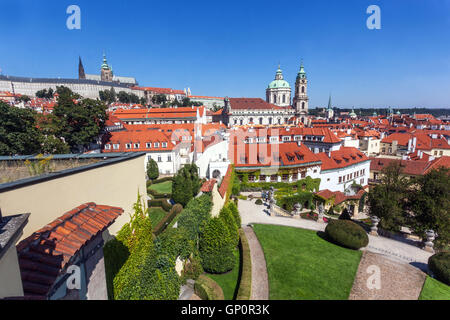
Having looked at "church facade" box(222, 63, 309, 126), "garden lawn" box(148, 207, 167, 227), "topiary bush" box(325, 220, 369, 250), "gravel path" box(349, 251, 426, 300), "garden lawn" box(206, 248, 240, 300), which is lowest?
"garden lawn" box(206, 248, 240, 300)

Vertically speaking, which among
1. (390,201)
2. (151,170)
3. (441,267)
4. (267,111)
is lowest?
(441,267)

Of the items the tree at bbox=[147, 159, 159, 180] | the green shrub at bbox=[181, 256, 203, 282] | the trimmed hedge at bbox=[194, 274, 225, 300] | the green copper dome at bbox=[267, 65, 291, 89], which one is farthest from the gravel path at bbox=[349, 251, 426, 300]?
the green copper dome at bbox=[267, 65, 291, 89]

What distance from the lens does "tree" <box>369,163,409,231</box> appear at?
22047mm

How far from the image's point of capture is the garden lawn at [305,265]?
13.8 metres

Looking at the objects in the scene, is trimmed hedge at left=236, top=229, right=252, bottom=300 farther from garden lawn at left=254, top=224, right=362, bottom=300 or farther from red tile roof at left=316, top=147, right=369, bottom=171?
red tile roof at left=316, top=147, right=369, bottom=171

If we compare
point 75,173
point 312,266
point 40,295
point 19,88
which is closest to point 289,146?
point 312,266

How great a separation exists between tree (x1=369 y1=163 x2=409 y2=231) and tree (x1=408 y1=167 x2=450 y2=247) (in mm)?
915

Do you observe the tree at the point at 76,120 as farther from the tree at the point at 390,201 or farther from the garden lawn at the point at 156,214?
the tree at the point at 390,201

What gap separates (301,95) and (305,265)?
131 m

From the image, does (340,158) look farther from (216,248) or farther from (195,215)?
(195,215)

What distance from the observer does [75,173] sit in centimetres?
696

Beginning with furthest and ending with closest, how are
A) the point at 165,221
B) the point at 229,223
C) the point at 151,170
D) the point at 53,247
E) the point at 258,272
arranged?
the point at 151,170, the point at 165,221, the point at 229,223, the point at 258,272, the point at 53,247

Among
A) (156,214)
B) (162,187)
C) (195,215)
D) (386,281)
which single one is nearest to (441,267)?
(386,281)

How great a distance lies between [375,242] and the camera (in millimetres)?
20578
